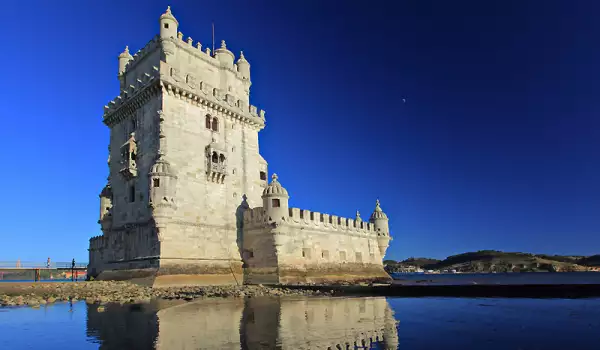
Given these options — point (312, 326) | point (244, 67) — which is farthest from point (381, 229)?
point (312, 326)

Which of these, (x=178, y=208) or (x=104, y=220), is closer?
(x=178, y=208)

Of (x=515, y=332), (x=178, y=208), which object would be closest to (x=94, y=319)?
(x=515, y=332)

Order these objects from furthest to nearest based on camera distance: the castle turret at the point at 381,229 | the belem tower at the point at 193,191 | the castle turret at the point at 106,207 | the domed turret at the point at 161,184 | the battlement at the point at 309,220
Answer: the castle turret at the point at 381,229 < the castle turret at the point at 106,207 < the battlement at the point at 309,220 < the belem tower at the point at 193,191 < the domed turret at the point at 161,184

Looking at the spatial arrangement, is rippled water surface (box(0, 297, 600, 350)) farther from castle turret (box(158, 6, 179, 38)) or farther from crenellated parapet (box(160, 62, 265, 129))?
castle turret (box(158, 6, 179, 38))

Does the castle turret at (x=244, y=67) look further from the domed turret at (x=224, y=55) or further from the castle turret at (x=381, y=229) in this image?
the castle turret at (x=381, y=229)

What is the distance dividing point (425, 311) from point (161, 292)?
631 inches

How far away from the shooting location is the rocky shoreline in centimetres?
2084

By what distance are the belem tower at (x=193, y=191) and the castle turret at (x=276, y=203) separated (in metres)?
0.08

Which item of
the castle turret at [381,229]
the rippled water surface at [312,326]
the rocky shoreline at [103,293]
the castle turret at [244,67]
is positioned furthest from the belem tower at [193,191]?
the rippled water surface at [312,326]

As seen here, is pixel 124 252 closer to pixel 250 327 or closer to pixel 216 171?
pixel 216 171

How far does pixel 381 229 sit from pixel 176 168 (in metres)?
25.8

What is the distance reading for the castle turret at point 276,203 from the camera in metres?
32.6

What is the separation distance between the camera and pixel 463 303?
18094 millimetres

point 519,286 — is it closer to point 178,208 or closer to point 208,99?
point 178,208
